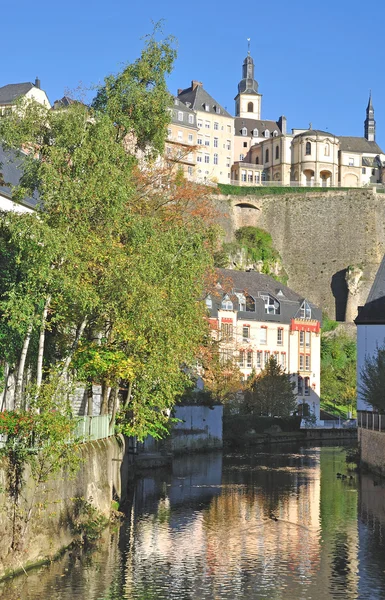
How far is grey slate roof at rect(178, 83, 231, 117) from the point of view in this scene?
462 ft

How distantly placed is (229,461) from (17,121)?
3160 centimetres

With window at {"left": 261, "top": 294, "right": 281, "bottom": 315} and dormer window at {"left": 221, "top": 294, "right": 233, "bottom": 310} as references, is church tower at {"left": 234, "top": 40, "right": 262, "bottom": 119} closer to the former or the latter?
window at {"left": 261, "top": 294, "right": 281, "bottom": 315}

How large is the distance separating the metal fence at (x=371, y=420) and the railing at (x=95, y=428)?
62.5ft

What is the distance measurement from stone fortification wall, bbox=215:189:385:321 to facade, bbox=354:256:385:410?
54357mm

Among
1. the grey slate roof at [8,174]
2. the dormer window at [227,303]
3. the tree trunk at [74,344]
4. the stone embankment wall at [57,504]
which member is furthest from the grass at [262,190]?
the tree trunk at [74,344]

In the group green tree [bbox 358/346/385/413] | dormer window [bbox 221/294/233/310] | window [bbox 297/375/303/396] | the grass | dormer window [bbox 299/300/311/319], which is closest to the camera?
green tree [bbox 358/346/385/413]

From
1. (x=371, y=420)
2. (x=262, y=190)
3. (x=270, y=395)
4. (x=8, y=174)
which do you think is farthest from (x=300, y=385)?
(x=8, y=174)

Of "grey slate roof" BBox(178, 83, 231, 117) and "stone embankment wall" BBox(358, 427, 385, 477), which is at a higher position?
"grey slate roof" BBox(178, 83, 231, 117)

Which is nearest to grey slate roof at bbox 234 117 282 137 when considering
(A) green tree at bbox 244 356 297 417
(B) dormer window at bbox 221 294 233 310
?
(B) dormer window at bbox 221 294 233 310

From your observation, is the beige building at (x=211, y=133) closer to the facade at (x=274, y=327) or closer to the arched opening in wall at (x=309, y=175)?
the arched opening in wall at (x=309, y=175)

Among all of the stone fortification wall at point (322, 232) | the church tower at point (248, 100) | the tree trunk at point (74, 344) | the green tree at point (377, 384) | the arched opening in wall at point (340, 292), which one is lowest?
the tree trunk at point (74, 344)

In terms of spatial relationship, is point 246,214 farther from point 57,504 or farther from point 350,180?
point 57,504

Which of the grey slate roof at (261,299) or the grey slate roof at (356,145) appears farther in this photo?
the grey slate roof at (356,145)

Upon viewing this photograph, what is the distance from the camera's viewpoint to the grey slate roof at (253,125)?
506ft
